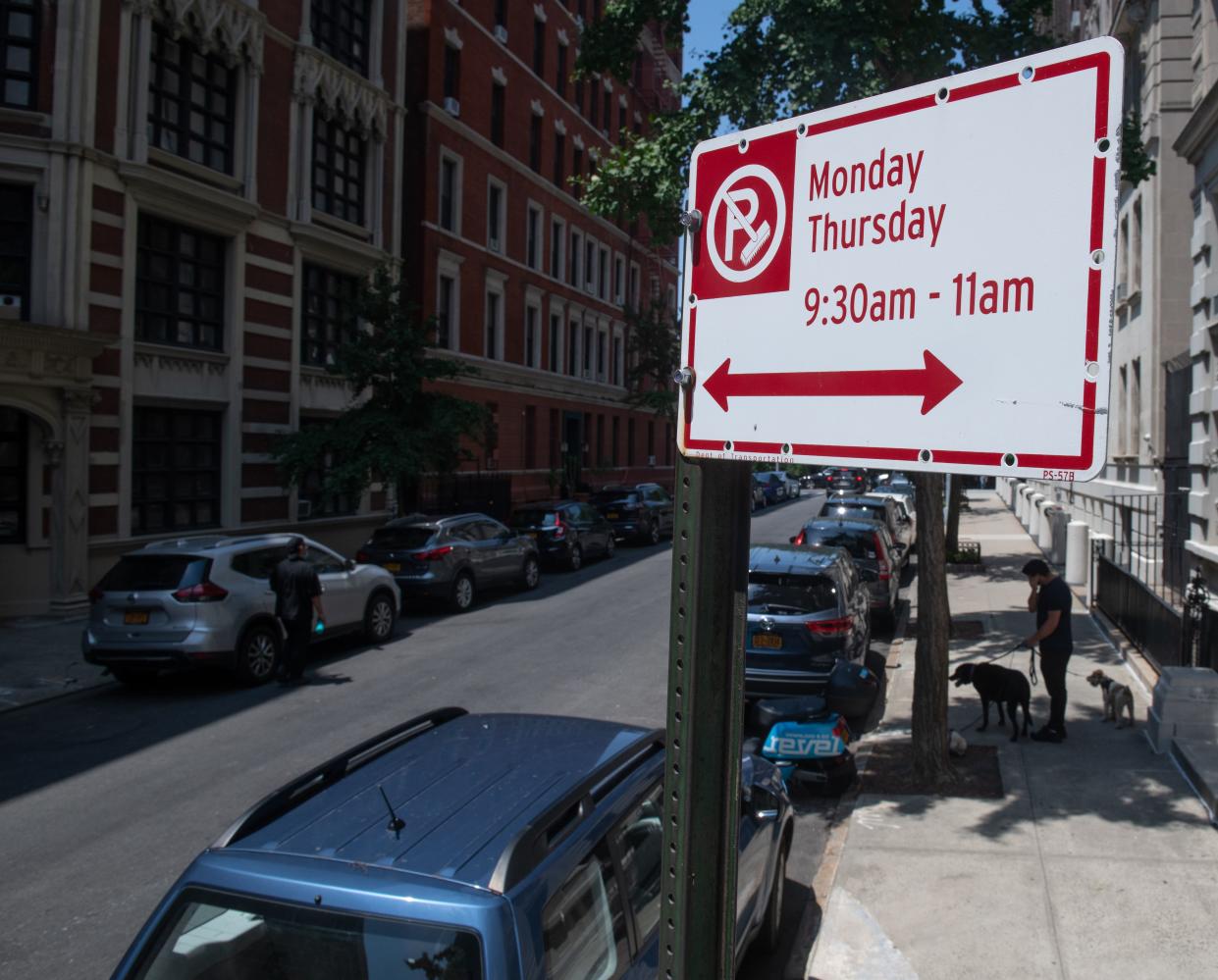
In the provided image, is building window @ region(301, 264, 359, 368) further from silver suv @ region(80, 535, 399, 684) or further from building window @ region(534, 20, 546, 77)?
building window @ region(534, 20, 546, 77)

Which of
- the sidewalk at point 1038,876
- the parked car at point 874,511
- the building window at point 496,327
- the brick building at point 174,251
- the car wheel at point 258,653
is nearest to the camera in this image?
the sidewalk at point 1038,876

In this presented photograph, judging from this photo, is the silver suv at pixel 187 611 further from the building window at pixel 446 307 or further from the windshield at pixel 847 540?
the building window at pixel 446 307

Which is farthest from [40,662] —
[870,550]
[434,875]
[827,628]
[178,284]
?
[434,875]

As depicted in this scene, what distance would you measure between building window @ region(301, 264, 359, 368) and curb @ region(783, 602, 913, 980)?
56.4ft

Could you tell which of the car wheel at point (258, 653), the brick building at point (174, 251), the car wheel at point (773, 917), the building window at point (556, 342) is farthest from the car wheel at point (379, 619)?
Answer: the building window at point (556, 342)

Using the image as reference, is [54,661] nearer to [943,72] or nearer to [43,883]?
[43,883]

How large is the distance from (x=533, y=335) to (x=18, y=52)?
21.2m

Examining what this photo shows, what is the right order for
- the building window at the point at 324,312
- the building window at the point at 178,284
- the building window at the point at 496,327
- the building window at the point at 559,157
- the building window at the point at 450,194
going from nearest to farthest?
the building window at the point at 178,284 → the building window at the point at 324,312 → the building window at the point at 450,194 → the building window at the point at 496,327 → the building window at the point at 559,157

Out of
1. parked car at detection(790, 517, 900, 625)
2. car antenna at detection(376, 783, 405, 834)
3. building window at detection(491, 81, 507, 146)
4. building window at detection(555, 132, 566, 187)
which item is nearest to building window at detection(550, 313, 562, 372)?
building window at detection(555, 132, 566, 187)

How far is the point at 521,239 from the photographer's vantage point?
35.6 metres

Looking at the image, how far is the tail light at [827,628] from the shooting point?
11.4 meters

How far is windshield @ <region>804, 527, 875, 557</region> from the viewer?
645 inches

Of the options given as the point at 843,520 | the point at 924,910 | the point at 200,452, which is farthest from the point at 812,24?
the point at 200,452

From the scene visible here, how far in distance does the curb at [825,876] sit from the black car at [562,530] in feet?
46.2
